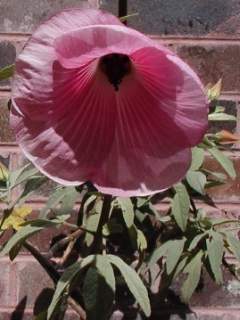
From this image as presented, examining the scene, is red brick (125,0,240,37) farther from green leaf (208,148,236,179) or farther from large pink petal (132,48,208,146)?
large pink petal (132,48,208,146)

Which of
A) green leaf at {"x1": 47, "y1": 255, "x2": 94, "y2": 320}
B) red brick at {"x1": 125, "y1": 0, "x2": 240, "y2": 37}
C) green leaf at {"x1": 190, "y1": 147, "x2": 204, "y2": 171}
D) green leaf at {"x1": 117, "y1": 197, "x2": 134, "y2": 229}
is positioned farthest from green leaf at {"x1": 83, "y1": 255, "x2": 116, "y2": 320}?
red brick at {"x1": 125, "y1": 0, "x2": 240, "y2": 37}

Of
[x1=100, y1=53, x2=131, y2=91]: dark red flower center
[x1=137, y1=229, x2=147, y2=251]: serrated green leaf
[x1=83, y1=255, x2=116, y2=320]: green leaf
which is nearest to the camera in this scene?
[x1=100, y1=53, x2=131, y2=91]: dark red flower center

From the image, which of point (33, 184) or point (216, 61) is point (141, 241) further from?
point (216, 61)

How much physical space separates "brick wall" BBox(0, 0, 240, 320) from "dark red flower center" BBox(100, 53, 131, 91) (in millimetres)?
470

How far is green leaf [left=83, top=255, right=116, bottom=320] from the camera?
1.01 m

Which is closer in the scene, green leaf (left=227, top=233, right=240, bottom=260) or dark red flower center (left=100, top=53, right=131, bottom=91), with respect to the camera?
dark red flower center (left=100, top=53, right=131, bottom=91)

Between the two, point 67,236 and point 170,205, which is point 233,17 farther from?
point 67,236

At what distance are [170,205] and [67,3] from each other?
0.40 meters

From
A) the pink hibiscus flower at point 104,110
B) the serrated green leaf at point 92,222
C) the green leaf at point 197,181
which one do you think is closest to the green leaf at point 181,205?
the green leaf at point 197,181

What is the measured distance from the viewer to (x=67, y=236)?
134 centimetres

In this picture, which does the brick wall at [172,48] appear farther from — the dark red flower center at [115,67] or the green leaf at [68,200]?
the dark red flower center at [115,67]

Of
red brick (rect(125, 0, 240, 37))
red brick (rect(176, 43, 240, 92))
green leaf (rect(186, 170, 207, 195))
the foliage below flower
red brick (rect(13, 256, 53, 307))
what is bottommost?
red brick (rect(13, 256, 53, 307))

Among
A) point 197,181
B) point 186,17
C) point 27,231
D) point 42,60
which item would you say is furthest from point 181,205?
point 42,60

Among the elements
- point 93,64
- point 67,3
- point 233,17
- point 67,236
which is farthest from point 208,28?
point 93,64
